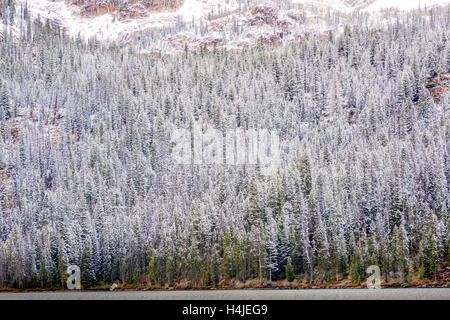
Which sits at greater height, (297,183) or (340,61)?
(340,61)

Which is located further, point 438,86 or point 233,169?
point 438,86

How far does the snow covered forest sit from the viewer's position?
10550 cm

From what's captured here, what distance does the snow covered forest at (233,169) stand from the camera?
106m

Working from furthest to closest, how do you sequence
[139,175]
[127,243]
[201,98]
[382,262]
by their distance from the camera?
[201,98]
[139,175]
[127,243]
[382,262]

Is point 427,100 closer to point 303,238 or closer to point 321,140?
point 321,140

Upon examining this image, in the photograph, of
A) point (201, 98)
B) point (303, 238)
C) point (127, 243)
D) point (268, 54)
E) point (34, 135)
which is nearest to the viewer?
point (303, 238)

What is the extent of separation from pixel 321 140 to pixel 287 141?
8.86m

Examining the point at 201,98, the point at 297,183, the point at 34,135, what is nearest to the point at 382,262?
the point at 297,183

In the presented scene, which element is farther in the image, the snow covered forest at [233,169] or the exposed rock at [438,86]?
the exposed rock at [438,86]

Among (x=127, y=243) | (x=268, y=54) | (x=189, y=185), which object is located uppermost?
(x=268, y=54)

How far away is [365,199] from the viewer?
110312 mm

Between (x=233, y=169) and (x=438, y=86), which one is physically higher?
(x=438, y=86)

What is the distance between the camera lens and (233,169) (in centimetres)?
13338

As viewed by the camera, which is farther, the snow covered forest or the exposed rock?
the exposed rock
